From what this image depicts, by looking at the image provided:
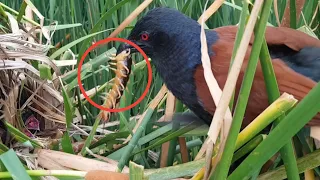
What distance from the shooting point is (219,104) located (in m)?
0.42

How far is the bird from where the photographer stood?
72cm

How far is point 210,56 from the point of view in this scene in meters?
0.78

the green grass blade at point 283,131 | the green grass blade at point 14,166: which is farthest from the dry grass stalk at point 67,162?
the green grass blade at point 283,131

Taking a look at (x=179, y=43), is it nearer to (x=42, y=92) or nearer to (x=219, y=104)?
(x=42, y=92)

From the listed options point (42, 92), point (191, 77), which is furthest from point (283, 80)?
point (42, 92)

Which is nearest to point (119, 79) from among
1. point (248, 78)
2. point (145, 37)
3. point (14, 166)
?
point (145, 37)

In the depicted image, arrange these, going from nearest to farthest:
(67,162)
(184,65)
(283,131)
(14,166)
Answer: (283,131) → (14,166) → (67,162) → (184,65)

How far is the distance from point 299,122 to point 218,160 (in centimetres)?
8

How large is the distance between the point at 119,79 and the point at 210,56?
176 mm

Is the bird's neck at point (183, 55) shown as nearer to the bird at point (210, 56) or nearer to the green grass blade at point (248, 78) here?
the bird at point (210, 56)

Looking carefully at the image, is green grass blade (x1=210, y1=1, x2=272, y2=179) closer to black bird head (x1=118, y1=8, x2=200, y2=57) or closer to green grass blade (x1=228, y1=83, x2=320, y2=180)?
green grass blade (x1=228, y1=83, x2=320, y2=180)

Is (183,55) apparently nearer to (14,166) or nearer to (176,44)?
(176,44)

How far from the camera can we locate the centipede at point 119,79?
2.85 feet

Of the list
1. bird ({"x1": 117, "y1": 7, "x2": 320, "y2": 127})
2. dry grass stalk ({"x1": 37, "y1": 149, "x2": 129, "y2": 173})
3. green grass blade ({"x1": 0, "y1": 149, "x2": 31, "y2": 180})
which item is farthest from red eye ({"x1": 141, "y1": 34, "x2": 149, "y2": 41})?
green grass blade ({"x1": 0, "y1": 149, "x2": 31, "y2": 180})
